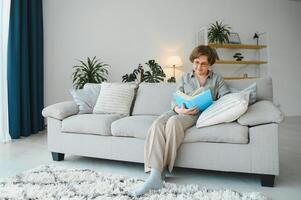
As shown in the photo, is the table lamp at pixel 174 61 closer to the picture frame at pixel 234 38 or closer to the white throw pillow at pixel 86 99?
the picture frame at pixel 234 38

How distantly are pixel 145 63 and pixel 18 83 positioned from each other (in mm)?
2066

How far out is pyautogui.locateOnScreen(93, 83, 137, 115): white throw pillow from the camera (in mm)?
2662

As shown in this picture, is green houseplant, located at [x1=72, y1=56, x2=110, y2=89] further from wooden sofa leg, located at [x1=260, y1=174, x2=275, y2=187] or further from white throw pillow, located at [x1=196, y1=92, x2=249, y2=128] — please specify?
wooden sofa leg, located at [x1=260, y1=174, x2=275, y2=187]

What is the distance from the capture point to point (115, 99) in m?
2.68

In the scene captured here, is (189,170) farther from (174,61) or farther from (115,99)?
(174,61)

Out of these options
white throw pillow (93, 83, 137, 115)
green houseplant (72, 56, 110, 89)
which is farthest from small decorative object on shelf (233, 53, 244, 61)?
white throw pillow (93, 83, 137, 115)

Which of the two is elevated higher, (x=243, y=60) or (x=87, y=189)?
(x=243, y=60)

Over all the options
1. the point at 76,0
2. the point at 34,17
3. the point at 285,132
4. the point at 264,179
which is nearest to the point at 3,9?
the point at 34,17

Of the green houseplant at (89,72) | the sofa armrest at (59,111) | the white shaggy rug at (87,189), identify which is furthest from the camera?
the green houseplant at (89,72)

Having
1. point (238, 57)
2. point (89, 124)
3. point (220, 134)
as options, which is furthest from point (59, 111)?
point (238, 57)

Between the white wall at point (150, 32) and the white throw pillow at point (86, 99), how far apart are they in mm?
1763

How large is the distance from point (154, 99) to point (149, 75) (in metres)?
1.79

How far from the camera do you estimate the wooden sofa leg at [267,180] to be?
188 centimetres

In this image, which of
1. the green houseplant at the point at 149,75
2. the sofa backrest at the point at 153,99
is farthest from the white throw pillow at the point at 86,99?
the green houseplant at the point at 149,75
